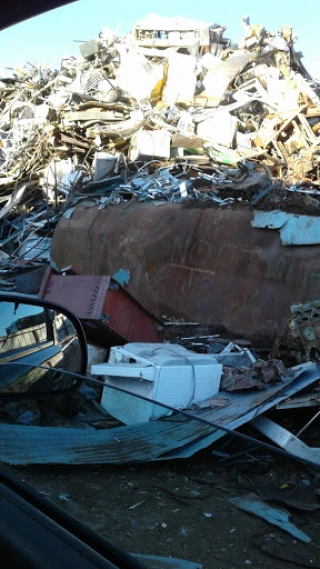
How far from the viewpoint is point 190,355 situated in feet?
16.1

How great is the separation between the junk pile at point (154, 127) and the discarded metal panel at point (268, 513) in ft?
17.4

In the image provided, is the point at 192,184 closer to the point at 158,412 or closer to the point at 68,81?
the point at 158,412

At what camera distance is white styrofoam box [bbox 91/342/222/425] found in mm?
4098

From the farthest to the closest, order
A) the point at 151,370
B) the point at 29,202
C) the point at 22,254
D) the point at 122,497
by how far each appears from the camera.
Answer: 1. the point at 29,202
2. the point at 22,254
3. the point at 151,370
4. the point at 122,497

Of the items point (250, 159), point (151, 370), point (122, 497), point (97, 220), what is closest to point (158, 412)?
point (151, 370)

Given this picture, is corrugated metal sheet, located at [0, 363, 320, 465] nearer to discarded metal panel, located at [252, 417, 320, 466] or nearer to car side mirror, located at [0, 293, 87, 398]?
discarded metal panel, located at [252, 417, 320, 466]

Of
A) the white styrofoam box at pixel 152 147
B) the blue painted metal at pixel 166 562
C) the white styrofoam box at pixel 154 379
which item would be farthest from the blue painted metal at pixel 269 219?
the white styrofoam box at pixel 152 147

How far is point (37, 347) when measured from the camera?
9.96 feet

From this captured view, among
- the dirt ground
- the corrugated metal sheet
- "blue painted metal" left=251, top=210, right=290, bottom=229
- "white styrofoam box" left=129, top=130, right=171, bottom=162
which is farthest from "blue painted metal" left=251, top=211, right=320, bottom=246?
"white styrofoam box" left=129, top=130, right=171, bottom=162

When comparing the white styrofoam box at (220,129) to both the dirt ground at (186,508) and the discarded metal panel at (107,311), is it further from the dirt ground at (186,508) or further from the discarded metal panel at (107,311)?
the dirt ground at (186,508)

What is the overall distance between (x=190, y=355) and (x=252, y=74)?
49.7ft

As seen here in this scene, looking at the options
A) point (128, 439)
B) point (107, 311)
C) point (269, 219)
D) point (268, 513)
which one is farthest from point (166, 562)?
point (269, 219)

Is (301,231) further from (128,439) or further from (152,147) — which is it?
(152,147)

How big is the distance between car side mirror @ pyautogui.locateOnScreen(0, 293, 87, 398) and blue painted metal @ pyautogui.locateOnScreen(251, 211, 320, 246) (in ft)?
13.4
